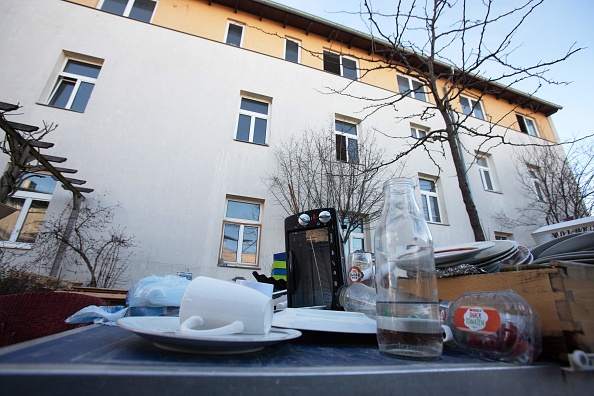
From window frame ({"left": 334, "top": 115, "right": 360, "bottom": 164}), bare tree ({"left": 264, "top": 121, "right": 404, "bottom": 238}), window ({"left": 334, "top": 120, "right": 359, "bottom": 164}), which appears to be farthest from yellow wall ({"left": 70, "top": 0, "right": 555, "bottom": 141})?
bare tree ({"left": 264, "top": 121, "right": 404, "bottom": 238})

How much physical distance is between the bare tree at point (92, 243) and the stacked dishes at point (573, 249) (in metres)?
4.68

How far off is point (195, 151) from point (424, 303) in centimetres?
499

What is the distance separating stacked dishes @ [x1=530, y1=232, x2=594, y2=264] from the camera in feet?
2.27

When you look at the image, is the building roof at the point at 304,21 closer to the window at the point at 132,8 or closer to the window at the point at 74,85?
the window at the point at 132,8

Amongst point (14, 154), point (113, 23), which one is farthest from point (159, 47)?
point (14, 154)

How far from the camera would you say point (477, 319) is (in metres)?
0.57

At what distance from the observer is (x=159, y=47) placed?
558 centimetres

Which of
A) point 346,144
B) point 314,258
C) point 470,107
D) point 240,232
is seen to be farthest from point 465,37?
point 470,107

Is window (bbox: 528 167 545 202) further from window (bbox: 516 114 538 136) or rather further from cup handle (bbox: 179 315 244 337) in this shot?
cup handle (bbox: 179 315 244 337)

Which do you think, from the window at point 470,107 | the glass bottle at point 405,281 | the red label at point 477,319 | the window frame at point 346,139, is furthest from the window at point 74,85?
the window at point 470,107

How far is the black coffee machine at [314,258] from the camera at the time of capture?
1275mm

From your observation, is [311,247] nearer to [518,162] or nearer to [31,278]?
[31,278]

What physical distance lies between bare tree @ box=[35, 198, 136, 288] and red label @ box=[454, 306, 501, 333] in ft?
14.8

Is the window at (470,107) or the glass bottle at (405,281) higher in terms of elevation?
the window at (470,107)
